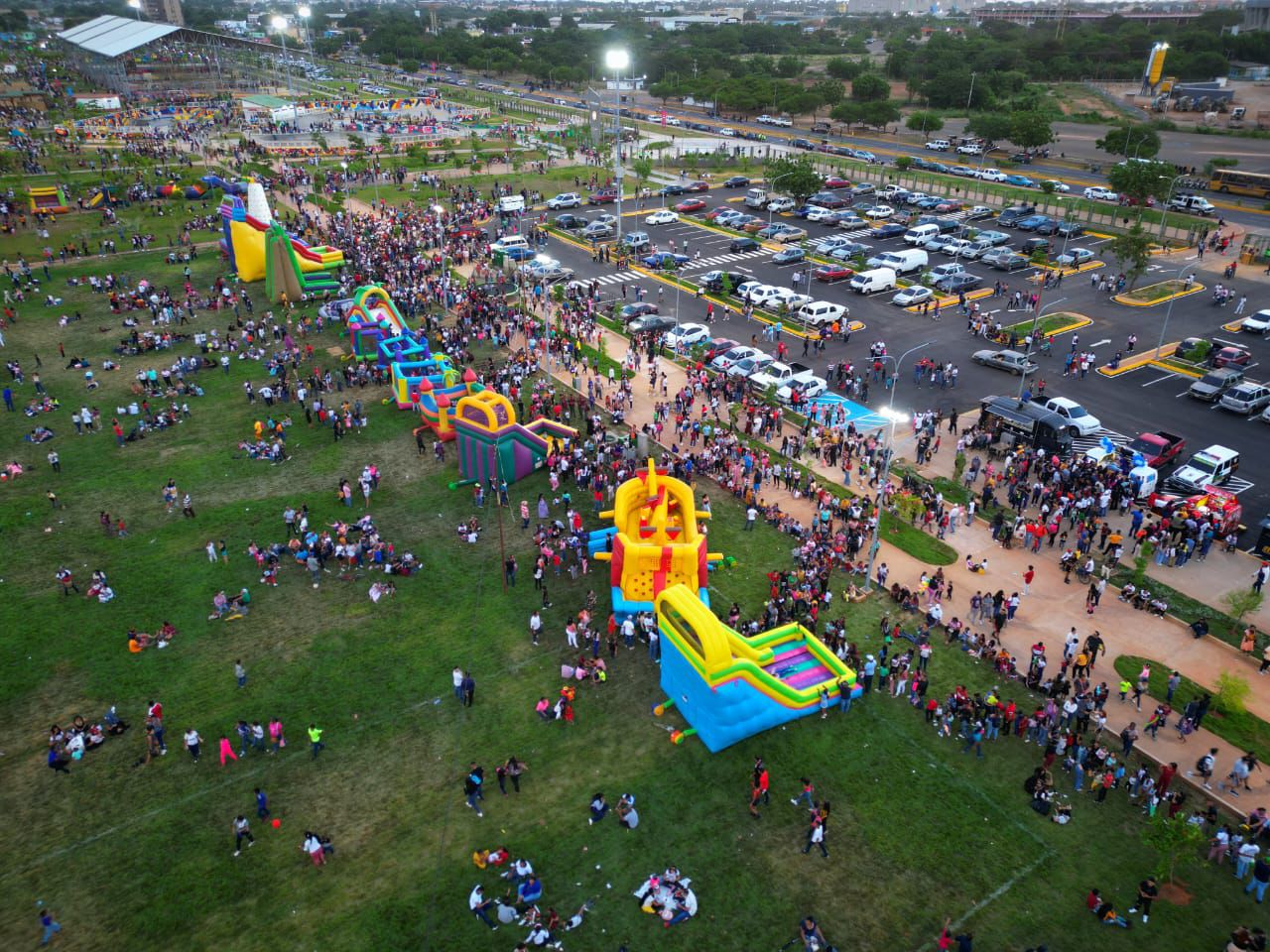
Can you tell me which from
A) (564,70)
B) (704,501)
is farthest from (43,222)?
(564,70)

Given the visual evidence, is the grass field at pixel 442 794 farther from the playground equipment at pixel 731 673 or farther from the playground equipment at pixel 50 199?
the playground equipment at pixel 50 199

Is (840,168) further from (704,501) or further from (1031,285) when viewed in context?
(704,501)

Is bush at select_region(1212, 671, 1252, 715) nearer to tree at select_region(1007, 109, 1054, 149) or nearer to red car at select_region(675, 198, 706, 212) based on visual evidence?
red car at select_region(675, 198, 706, 212)

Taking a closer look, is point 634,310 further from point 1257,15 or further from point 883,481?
point 1257,15

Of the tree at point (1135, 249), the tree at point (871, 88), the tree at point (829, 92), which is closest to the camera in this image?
the tree at point (1135, 249)

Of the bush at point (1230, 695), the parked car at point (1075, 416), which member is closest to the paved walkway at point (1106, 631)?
the bush at point (1230, 695)

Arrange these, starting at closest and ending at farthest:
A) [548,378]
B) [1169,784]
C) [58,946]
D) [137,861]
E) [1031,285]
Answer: [58,946] → [137,861] → [1169,784] → [548,378] → [1031,285]
